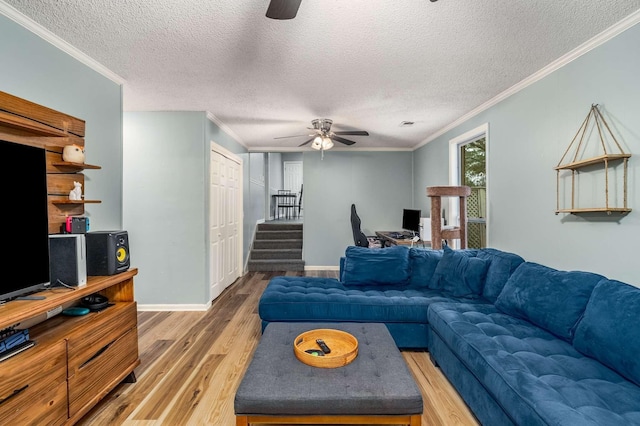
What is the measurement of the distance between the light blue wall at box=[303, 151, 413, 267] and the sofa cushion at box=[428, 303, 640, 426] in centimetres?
399

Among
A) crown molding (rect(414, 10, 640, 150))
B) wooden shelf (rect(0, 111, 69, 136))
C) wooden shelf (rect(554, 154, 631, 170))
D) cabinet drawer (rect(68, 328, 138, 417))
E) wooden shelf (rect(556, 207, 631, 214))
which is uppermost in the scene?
crown molding (rect(414, 10, 640, 150))

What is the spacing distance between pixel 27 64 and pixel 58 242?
1.20 meters

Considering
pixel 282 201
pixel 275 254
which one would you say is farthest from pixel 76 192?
pixel 282 201

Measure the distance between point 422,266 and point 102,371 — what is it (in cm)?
281

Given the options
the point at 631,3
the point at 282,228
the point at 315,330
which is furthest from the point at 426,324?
the point at 282,228

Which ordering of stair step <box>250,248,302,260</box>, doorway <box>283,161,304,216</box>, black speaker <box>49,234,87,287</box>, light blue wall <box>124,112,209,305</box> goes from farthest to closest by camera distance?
doorway <box>283,161,304,216</box> < stair step <box>250,248,302,260</box> < light blue wall <box>124,112,209,305</box> < black speaker <box>49,234,87,287</box>

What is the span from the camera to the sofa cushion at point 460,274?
278cm

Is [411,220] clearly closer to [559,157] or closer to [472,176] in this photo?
[472,176]

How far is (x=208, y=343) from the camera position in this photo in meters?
2.90

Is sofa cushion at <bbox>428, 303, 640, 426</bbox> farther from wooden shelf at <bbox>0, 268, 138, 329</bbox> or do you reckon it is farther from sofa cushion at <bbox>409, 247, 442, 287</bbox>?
wooden shelf at <bbox>0, 268, 138, 329</bbox>

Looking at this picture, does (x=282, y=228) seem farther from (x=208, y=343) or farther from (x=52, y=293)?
(x=52, y=293)

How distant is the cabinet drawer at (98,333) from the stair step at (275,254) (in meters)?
4.02

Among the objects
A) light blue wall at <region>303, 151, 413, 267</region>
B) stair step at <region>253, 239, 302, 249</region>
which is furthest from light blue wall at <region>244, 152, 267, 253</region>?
light blue wall at <region>303, 151, 413, 267</region>

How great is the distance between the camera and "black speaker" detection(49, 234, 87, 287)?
1842mm
